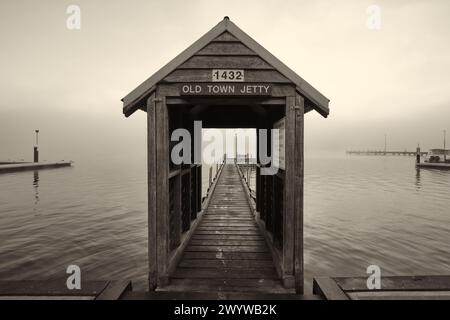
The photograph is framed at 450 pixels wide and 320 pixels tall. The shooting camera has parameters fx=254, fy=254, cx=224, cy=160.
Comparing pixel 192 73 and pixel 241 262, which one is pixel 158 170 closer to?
pixel 192 73

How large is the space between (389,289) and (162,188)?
4.49 meters

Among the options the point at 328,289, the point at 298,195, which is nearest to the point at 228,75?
the point at 298,195

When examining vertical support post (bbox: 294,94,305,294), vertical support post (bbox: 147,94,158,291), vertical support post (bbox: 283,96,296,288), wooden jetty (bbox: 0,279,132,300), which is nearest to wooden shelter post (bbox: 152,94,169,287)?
vertical support post (bbox: 147,94,158,291)

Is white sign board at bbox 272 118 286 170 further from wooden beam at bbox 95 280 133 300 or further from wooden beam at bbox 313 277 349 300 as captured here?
wooden beam at bbox 95 280 133 300

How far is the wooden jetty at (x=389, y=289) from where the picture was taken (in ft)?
14.0

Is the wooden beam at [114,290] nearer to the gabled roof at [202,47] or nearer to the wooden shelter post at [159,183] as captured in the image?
the wooden shelter post at [159,183]

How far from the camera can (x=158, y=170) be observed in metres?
4.95

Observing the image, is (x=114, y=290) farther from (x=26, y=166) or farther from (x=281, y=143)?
(x=26, y=166)

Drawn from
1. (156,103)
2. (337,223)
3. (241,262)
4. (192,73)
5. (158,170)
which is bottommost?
(337,223)

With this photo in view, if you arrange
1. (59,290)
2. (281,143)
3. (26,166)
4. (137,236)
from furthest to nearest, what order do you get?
(26,166) < (137,236) < (281,143) < (59,290)

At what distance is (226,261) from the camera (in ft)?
20.7
